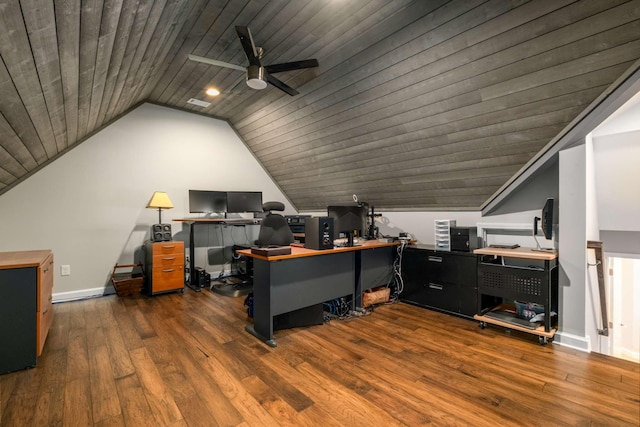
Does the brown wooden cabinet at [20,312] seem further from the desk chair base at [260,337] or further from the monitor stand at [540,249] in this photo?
the monitor stand at [540,249]

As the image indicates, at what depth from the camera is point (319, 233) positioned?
2.82m

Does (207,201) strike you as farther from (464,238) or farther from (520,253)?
(520,253)

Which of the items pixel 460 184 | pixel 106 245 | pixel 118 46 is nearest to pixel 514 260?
pixel 460 184

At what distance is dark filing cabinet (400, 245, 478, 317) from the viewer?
3.09 meters

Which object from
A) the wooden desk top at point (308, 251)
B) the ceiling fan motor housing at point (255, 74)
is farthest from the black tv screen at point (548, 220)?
the ceiling fan motor housing at point (255, 74)

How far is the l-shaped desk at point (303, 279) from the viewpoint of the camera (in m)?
2.56

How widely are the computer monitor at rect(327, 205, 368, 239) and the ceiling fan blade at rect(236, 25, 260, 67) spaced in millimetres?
1659

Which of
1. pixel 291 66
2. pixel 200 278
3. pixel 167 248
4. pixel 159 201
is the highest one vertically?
pixel 291 66

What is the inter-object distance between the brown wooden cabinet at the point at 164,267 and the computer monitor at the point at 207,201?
2.11ft

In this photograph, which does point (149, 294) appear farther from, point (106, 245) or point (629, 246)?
point (629, 246)

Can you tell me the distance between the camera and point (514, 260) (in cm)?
321

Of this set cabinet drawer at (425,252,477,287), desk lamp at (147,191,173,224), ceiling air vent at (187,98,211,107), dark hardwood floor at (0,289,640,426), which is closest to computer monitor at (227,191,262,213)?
desk lamp at (147,191,173,224)

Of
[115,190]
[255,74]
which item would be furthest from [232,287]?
[255,74]

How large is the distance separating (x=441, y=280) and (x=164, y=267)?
138 inches
